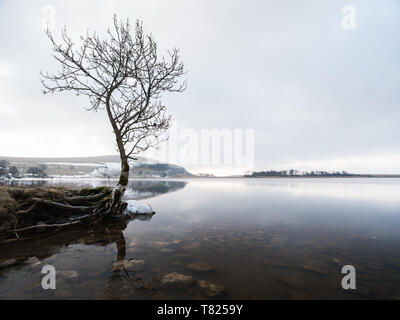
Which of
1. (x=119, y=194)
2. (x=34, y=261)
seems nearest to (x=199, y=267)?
(x=34, y=261)

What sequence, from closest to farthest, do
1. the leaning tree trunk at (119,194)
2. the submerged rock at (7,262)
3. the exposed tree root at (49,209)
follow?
the submerged rock at (7,262) → the exposed tree root at (49,209) → the leaning tree trunk at (119,194)

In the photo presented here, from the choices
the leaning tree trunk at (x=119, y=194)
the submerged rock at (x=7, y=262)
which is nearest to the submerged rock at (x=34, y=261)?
the submerged rock at (x=7, y=262)

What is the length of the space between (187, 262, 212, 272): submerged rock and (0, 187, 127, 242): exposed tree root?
754cm

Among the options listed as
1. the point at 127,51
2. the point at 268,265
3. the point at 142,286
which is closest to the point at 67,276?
the point at 142,286

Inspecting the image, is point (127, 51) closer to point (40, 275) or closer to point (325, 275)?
point (40, 275)

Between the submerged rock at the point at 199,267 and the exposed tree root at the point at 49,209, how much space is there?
7.54m

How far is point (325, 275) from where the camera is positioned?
16.4 feet

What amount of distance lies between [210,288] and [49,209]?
10.5m

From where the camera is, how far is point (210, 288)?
4273 millimetres

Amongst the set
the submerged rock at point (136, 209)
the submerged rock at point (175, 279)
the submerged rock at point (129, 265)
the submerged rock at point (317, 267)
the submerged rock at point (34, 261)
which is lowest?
the submerged rock at point (136, 209)

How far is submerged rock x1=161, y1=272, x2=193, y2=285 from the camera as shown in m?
4.46

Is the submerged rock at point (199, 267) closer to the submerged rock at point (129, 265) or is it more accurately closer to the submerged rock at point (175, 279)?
the submerged rock at point (175, 279)

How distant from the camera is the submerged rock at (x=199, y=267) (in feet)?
17.2
